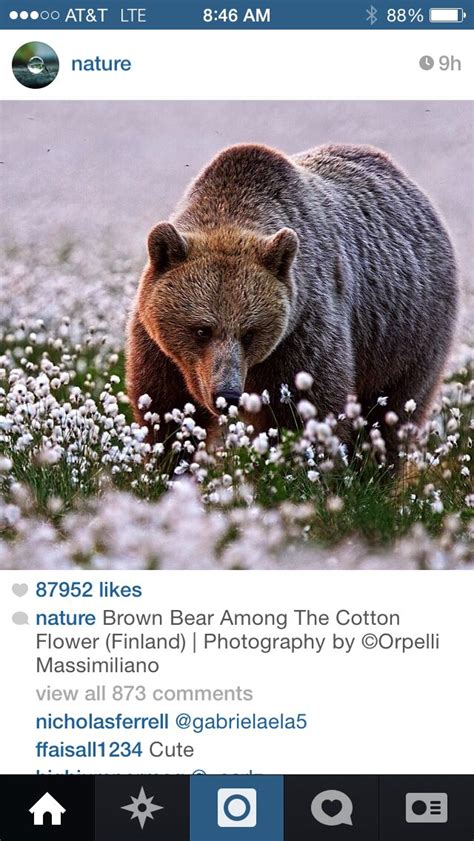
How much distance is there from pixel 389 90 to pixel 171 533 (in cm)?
232

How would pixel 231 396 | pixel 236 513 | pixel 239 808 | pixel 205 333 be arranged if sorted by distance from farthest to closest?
1. pixel 205 333
2. pixel 231 396
3. pixel 236 513
4. pixel 239 808

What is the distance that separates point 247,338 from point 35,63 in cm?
197

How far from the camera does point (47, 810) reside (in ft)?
16.2

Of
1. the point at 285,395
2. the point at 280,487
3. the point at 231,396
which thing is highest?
the point at 285,395

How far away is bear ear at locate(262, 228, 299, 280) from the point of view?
6.97 m

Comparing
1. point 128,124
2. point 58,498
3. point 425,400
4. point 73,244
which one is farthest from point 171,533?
point 73,244

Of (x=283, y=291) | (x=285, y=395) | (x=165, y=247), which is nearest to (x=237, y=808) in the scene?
(x=285, y=395)

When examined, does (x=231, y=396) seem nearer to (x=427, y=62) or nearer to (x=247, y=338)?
(x=247, y=338)

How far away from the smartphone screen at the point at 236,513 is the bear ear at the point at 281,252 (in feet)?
0.05

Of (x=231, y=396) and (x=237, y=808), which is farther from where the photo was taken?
(x=231, y=396)

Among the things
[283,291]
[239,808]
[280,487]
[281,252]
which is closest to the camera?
[239,808]

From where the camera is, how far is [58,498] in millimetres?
6109
